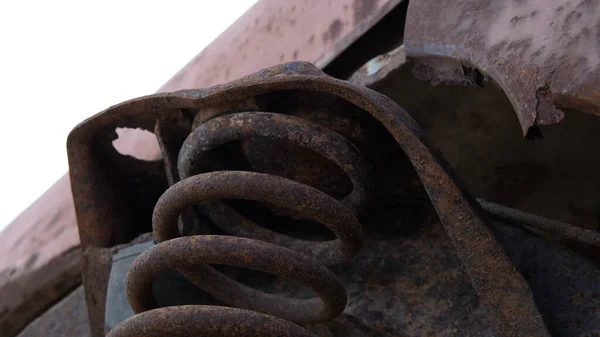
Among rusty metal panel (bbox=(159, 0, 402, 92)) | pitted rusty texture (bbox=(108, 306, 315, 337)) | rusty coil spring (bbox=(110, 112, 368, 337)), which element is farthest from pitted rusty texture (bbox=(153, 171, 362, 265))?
rusty metal panel (bbox=(159, 0, 402, 92))

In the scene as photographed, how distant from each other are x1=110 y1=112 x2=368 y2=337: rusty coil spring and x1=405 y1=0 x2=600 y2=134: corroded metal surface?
0.22m

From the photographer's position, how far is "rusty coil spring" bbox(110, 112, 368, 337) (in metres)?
0.81

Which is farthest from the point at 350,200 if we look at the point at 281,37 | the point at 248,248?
the point at 281,37

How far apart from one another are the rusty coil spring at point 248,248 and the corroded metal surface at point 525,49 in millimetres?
222

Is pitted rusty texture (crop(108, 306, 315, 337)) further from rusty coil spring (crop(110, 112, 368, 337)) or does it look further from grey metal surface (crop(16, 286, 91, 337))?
grey metal surface (crop(16, 286, 91, 337))

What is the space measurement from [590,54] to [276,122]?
40cm

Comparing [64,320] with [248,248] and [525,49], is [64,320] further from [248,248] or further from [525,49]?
[525,49]

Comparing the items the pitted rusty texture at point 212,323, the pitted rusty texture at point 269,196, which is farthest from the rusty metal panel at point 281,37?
the pitted rusty texture at point 212,323

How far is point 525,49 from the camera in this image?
2.79 feet

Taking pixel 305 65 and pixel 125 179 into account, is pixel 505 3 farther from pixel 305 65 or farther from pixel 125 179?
pixel 125 179

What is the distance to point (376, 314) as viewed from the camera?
1.01m

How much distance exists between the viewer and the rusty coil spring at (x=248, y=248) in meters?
0.81

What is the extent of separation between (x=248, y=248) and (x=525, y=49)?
43 cm

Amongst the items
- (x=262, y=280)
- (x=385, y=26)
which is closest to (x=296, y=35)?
(x=385, y=26)
